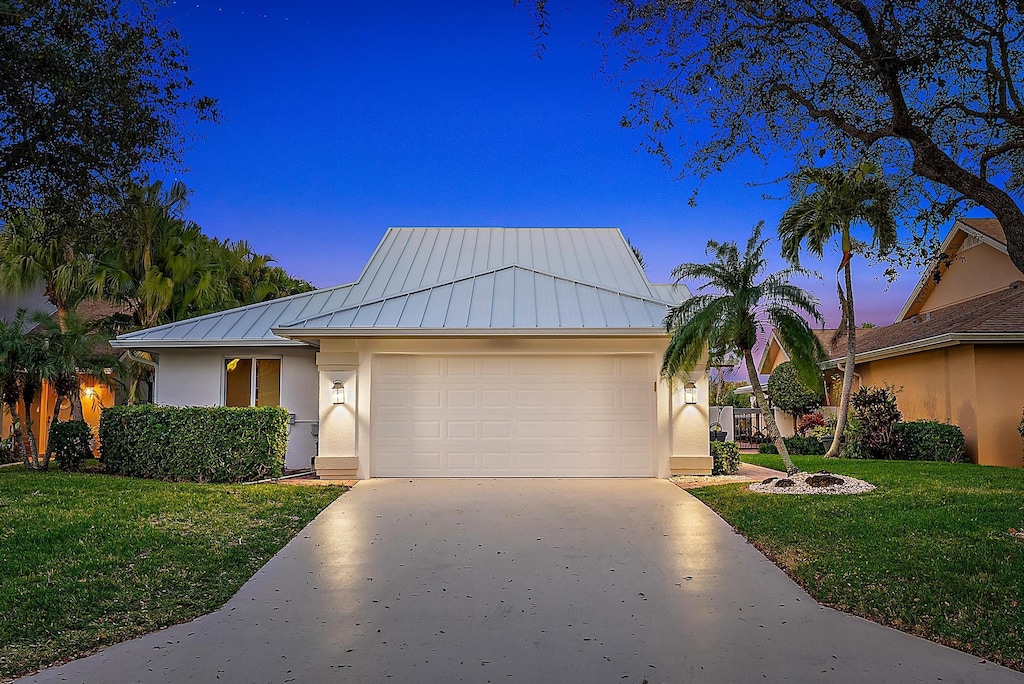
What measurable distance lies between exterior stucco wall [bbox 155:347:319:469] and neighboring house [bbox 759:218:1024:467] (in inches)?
379

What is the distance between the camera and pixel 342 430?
12992 mm

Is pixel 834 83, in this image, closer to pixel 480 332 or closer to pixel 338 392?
pixel 480 332

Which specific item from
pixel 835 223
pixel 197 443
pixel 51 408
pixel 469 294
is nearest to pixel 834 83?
pixel 469 294

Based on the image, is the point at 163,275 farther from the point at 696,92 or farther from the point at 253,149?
the point at 696,92

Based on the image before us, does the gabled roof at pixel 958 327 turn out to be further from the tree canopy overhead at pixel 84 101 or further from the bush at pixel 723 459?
the tree canopy overhead at pixel 84 101

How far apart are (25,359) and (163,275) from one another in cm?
639

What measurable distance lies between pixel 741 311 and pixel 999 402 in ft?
25.8

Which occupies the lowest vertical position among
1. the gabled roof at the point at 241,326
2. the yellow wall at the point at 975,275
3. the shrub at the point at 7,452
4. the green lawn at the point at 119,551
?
the green lawn at the point at 119,551

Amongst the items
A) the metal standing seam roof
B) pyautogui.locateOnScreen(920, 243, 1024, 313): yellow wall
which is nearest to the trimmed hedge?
pyautogui.locateOnScreen(920, 243, 1024, 313): yellow wall

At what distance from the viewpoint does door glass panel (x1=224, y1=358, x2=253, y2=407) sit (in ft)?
49.9

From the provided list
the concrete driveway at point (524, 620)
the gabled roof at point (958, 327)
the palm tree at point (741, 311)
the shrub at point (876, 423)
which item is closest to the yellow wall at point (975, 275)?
the gabled roof at point (958, 327)

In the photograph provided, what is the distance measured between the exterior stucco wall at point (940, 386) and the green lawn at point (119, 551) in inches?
498

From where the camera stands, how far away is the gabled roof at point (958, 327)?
15.1 metres

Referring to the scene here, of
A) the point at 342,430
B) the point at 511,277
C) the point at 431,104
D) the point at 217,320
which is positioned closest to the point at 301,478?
the point at 342,430
